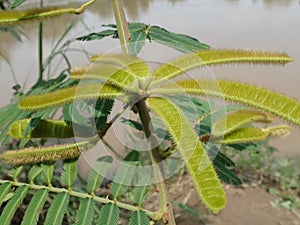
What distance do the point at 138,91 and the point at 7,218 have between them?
1.03 ft

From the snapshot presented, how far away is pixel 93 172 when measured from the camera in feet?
2.09

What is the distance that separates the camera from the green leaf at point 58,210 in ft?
1.85

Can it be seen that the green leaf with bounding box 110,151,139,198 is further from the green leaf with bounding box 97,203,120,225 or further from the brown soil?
the brown soil

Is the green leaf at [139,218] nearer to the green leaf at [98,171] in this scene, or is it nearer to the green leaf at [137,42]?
the green leaf at [98,171]

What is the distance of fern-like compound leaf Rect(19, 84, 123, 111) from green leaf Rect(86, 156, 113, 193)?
0.74 feet

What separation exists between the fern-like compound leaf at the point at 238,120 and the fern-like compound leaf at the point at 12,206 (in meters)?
0.31

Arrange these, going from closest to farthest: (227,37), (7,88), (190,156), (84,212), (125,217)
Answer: (190,156) < (84,212) < (125,217) < (7,88) < (227,37)

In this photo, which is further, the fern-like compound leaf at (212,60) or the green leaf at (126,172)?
the green leaf at (126,172)

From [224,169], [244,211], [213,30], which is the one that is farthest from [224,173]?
[213,30]

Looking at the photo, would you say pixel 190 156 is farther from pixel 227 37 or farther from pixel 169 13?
pixel 169 13

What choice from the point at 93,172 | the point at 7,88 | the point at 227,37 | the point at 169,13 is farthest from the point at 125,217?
the point at 169,13

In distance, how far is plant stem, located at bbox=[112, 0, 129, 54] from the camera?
488mm

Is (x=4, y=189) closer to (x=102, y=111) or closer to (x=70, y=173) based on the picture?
(x=70, y=173)

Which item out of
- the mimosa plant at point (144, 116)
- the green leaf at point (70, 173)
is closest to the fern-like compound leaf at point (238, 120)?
the mimosa plant at point (144, 116)
